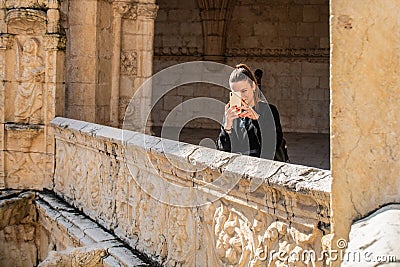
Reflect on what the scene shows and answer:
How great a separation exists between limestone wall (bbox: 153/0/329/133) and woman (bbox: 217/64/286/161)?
32.6 feet

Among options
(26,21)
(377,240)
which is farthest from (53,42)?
(377,240)

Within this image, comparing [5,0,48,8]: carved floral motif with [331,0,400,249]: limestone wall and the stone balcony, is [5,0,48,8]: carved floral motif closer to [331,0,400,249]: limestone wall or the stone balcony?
the stone balcony

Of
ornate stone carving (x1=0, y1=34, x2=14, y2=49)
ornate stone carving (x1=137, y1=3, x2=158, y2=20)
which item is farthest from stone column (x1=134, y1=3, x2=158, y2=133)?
ornate stone carving (x1=0, y1=34, x2=14, y2=49)

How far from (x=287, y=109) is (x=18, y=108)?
7680 millimetres

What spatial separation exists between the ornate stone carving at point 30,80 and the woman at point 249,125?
386cm

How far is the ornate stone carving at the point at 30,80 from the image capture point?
712cm

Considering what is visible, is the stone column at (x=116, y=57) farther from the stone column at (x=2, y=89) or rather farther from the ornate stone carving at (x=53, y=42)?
the stone column at (x=2, y=89)

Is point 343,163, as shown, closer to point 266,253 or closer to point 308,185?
point 308,185

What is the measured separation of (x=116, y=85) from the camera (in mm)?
8125

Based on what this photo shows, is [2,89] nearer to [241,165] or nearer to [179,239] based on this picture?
[179,239]

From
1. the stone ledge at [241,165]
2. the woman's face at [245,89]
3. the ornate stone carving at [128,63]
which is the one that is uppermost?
the ornate stone carving at [128,63]

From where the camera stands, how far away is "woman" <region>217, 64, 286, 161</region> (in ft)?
12.3

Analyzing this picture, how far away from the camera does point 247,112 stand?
370 cm

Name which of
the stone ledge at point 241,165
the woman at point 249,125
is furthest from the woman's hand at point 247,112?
the stone ledge at point 241,165
